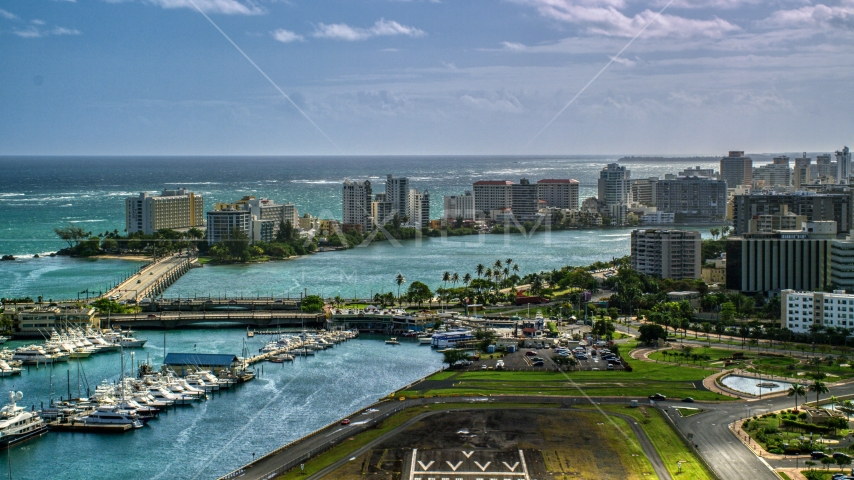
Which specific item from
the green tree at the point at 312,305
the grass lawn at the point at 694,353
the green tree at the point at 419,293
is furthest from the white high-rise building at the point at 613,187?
the grass lawn at the point at 694,353

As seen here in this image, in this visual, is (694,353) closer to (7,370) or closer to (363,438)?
(363,438)

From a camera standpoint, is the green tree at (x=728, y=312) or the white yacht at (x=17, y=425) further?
the green tree at (x=728, y=312)

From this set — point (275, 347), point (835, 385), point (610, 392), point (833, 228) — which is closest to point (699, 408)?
point (610, 392)

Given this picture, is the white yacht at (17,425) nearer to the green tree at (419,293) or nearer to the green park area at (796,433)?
the green park area at (796,433)

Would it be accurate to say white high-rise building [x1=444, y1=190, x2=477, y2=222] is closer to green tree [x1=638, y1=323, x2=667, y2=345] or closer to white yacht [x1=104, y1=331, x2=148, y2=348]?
white yacht [x1=104, y1=331, x2=148, y2=348]

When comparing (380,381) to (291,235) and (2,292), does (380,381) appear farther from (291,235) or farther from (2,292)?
(291,235)
